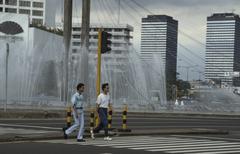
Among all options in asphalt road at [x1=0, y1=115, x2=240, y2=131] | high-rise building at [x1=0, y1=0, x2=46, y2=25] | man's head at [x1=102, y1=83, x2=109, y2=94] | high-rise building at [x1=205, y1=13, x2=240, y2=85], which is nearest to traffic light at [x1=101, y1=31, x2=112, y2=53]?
man's head at [x1=102, y1=83, x2=109, y2=94]

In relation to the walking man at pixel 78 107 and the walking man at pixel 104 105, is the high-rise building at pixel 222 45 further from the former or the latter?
the walking man at pixel 78 107

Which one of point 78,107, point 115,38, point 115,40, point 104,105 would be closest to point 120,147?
point 78,107

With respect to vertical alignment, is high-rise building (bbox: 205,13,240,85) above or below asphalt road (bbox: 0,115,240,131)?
above

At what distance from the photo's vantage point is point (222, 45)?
385 feet

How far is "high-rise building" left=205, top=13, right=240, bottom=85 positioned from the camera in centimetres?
11056

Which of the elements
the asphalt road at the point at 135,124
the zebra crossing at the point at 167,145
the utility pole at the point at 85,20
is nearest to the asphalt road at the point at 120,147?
the zebra crossing at the point at 167,145

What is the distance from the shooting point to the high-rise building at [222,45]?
363ft

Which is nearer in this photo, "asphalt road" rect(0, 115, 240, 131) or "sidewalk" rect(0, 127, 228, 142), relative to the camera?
"sidewalk" rect(0, 127, 228, 142)

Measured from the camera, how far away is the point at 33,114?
33875 mm

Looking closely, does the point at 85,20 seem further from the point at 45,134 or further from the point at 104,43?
the point at 45,134

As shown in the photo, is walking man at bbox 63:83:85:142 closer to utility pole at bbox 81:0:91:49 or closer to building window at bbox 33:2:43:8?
utility pole at bbox 81:0:91:49

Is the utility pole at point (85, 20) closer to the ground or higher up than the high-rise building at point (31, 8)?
closer to the ground

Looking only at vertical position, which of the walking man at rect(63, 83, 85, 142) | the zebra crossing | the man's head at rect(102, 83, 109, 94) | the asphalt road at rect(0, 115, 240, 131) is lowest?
the asphalt road at rect(0, 115, 240, 131)

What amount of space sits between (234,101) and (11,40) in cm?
3938
